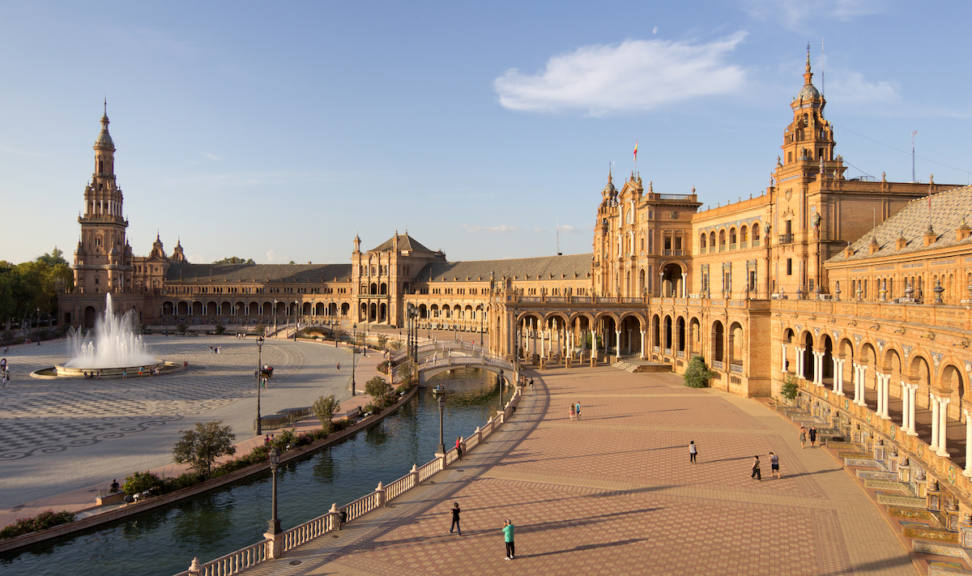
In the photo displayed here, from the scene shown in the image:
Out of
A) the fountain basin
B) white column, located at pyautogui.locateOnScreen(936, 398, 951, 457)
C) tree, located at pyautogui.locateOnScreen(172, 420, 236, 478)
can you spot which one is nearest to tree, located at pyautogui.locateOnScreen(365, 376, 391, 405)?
tree, located at pyautogui.locateOnScreen(172, 420, 236, 478)

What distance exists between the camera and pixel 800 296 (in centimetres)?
4997

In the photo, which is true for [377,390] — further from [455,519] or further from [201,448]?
[455,519]

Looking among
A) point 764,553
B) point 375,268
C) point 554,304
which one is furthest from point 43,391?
point 375,268

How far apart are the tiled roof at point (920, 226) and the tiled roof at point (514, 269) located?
5976cm

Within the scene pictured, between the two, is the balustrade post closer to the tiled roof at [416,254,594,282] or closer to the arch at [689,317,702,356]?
the arch at [689,317,702,356]

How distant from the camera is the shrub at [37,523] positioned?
22.8 m

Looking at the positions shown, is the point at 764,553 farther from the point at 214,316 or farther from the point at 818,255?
the point at 214,316

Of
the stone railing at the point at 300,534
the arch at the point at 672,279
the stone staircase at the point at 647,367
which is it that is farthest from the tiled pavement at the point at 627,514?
the arch at the point at 672,279

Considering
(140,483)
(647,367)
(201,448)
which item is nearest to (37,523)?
(140,483)

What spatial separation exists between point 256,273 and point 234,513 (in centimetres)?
12723

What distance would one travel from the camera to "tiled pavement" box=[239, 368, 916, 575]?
19500 millimetres

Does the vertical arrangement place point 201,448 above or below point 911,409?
below

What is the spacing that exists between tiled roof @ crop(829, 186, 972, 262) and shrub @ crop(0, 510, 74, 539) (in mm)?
42708

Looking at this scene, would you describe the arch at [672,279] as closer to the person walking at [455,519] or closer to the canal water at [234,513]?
the canal water at [234,513]
